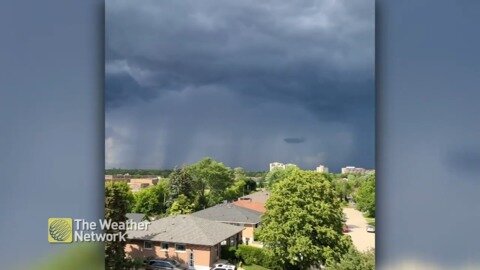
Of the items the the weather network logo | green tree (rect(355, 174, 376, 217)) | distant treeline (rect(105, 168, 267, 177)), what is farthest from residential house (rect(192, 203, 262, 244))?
the the weather network logo

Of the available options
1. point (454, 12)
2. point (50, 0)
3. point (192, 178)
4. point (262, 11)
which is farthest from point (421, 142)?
point (50, 0)

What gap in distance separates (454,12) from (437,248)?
6.10 feet

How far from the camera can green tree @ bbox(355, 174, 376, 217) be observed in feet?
11.0

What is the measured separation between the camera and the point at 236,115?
3.54 m

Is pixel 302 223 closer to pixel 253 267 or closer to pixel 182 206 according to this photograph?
pixel 253 267

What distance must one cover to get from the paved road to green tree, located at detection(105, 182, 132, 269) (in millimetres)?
1914

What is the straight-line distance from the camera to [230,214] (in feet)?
12.0

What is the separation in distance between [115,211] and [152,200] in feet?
1.05

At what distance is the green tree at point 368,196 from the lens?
334 centimetres

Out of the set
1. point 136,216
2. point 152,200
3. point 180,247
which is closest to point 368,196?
point 180,247

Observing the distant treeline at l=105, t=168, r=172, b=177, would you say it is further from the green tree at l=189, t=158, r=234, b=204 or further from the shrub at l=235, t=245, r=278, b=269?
the shrub at l=235, t=245, r=278, b=269

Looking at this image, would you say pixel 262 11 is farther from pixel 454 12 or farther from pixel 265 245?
pixel 265 245

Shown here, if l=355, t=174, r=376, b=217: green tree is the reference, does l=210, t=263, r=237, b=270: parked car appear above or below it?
below

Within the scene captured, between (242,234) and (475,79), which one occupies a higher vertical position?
(475,79)
